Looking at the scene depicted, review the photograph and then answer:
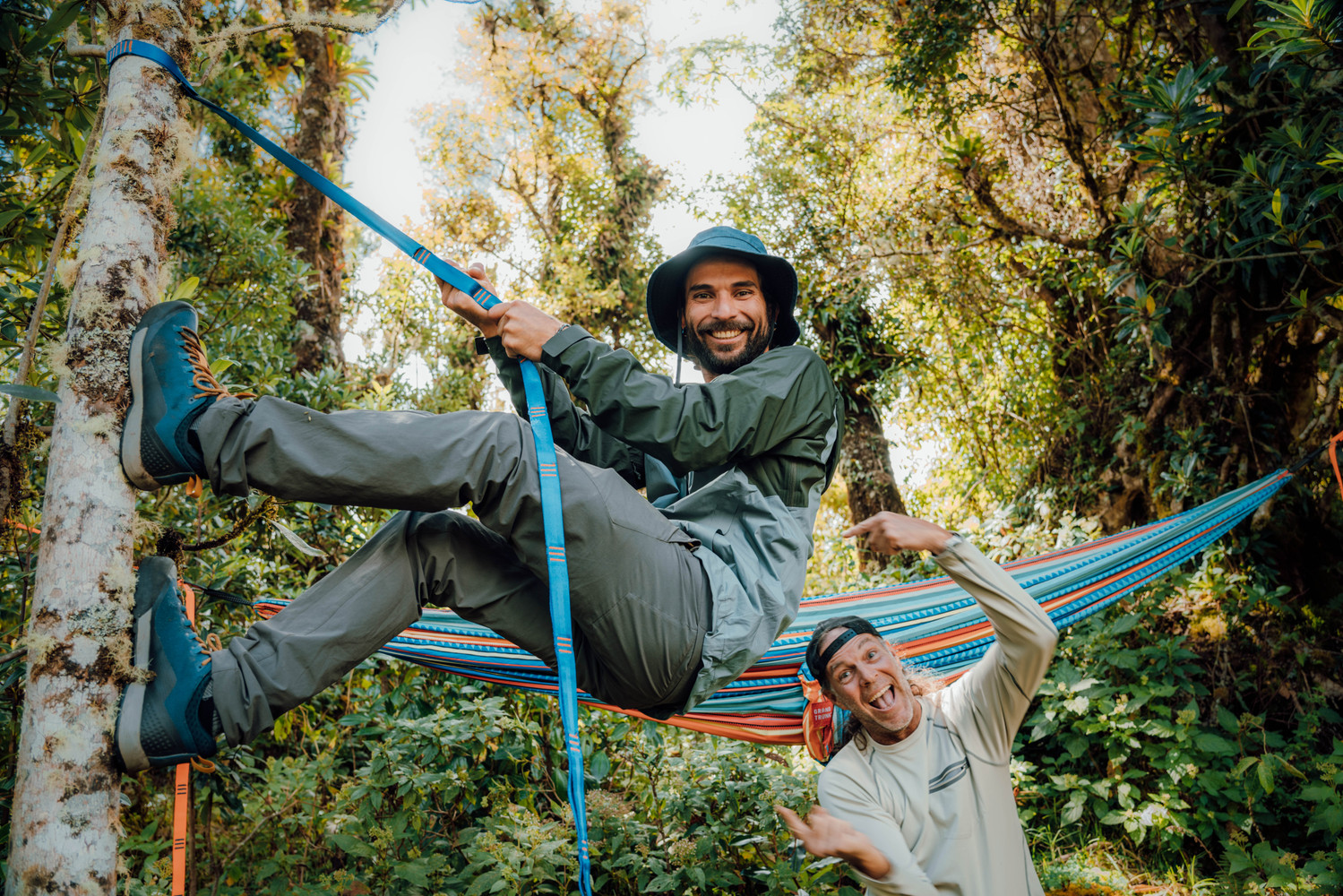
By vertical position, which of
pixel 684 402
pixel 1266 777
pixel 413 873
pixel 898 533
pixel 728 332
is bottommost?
pixel 1266 777

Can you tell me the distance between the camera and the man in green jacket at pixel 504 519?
3.97ft

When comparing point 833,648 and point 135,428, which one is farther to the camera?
point 833,648

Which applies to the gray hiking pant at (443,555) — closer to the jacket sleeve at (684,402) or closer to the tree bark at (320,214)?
the jacket sleeve at (684,402)

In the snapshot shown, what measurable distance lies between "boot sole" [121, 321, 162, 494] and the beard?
3.59 feet

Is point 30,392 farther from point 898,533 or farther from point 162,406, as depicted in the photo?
point 898,533

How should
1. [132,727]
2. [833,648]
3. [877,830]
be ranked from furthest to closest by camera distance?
[833,648]
[877,830]
[132,727]

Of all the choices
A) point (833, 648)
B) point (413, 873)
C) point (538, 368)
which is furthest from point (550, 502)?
point (413, 873)

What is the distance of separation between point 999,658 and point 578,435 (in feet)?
3.38

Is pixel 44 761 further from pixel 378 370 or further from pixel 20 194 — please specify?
pixel 378 370

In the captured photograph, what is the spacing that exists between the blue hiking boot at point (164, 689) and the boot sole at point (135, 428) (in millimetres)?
24

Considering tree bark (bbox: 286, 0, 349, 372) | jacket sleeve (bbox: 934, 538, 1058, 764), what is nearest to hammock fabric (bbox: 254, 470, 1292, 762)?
jacket sleeve (bbox: 934, 538, 1058, 764)

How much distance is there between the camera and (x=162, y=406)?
3.91 ft

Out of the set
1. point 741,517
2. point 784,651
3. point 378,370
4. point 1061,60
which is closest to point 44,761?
point 741,517

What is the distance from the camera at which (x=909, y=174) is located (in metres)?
5.33
